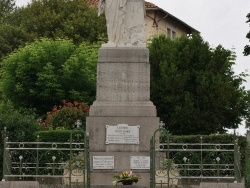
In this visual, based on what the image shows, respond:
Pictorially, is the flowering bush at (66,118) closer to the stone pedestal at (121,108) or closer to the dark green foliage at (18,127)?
the dark green foliage at (18,127)

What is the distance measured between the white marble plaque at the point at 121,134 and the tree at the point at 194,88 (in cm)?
1615

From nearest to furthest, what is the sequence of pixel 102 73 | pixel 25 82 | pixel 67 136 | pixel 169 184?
pixel 169 184 < pixel 102 73 < pixel 67 136 < pixel 25 82

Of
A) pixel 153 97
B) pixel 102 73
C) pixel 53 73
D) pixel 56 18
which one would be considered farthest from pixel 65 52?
pixel 102 73

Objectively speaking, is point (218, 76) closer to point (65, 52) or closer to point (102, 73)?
point (65, 52)

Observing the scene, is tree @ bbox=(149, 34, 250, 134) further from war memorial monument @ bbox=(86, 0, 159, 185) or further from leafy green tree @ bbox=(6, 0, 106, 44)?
war memorial monument @ bbox=(86, 0, 159, 185)

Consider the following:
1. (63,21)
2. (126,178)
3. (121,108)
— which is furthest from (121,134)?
(63,21)

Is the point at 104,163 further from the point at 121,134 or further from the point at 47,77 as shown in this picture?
the point at 47,77

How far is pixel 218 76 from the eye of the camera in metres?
43.8

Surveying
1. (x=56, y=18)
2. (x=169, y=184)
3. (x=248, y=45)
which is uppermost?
(x=56, y=18)

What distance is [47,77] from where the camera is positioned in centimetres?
4619

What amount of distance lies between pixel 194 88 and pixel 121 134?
18.0 m

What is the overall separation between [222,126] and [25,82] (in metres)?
9.03

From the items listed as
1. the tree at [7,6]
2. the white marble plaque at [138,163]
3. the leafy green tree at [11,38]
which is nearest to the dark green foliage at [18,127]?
the white marble plaque at [138,163]

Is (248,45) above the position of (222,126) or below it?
above
